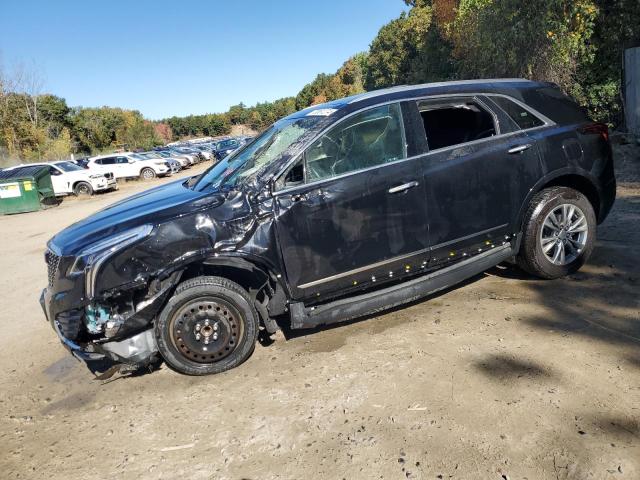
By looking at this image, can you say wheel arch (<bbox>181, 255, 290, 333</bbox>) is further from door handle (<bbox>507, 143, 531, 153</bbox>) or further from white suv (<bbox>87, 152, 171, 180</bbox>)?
white suv (<bbox>87, 152, 171, 180</bbox>)

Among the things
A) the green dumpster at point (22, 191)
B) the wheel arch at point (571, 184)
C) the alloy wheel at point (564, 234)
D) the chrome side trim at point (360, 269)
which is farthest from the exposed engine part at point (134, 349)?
the green dumpster at point (22, 191)

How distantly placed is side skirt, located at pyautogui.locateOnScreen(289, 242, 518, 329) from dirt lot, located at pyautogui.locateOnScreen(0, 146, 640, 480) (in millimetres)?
287

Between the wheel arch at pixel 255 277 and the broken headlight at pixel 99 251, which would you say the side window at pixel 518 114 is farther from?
the broken headlight at pixel 99 251

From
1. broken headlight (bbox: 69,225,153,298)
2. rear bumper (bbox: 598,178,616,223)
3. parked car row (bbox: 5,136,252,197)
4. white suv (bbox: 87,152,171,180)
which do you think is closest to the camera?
broken headlight (bbox: 69,225,153,298)

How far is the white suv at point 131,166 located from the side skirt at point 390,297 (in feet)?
82.2

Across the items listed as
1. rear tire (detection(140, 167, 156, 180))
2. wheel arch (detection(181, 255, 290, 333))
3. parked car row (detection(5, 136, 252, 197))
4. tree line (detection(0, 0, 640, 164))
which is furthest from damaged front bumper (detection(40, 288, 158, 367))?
rear tire (detection(140, 167, 156, 180))

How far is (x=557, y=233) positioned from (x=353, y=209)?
2.14 meters

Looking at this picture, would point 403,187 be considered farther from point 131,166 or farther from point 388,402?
point 131,166

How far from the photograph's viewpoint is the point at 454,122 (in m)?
4.67

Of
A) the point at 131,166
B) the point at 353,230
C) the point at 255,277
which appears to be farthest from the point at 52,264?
the point at 131,166

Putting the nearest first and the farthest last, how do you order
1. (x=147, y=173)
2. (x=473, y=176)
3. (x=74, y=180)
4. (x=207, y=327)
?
(x=207, y=327)
(x=473, y=176)
(x=74, y=180)
(x=147, y=173)

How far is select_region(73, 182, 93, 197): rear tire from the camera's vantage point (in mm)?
20938

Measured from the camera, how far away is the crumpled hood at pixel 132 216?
3531 millimetres

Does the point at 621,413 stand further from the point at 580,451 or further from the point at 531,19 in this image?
the point at 531,19
